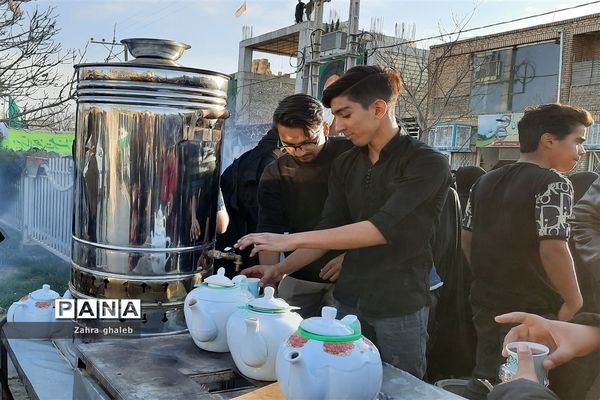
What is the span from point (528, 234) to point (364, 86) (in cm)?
89

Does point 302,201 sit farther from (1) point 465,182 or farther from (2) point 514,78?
(2) point 514,78

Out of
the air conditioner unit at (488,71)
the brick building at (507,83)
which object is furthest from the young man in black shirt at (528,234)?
the air conditioner unit at (488,71)

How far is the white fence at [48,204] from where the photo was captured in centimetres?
601

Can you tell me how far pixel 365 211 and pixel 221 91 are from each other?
2.54ft

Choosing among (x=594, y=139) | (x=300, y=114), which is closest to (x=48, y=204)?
(x=300, y=114)

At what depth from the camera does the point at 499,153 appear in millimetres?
15773

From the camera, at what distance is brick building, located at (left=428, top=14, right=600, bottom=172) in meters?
13.5

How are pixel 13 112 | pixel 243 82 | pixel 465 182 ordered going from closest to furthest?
pixel 465 182, pixel 13 112, pixel 243 82

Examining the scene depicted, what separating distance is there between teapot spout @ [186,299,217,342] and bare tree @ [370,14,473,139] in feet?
31.6

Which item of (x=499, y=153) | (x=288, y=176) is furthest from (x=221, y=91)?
(x=499, y=153)

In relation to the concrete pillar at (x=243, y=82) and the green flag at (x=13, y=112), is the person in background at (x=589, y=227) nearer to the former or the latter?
the green flag at (x=13, y=112)

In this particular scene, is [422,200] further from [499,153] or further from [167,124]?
[499,153]

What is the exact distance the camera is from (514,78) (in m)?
15.5

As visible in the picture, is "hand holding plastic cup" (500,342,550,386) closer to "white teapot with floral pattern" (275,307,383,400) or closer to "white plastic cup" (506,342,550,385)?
"white plastic cup" (506,342,550,385)
